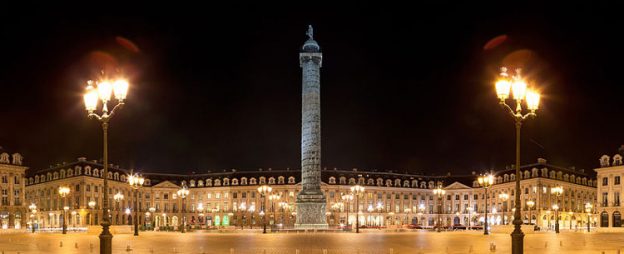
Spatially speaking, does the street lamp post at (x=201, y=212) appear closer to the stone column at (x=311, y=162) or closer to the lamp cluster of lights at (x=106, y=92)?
the stone column at (x=311, y=162)

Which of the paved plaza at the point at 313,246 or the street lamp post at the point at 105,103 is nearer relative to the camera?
the street lamp post at the point at 105,103

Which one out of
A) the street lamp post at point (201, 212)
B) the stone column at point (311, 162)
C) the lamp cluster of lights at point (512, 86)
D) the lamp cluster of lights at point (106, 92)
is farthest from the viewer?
the street lamp post at point (201, 212)

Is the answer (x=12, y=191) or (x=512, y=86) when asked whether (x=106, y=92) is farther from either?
(x=12, y=191)

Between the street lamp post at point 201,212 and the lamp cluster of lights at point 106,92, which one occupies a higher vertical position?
the lamp cluster of lights at point 106,92

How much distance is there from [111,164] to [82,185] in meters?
12.5

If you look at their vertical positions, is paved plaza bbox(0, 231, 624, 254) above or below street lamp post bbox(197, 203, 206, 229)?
above

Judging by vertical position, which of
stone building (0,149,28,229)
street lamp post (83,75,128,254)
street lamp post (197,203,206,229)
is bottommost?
street lamp post (197,203,206,229)

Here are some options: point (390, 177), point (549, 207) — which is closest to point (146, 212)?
point (390, 177)

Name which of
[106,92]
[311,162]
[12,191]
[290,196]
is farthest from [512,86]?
[290,196]

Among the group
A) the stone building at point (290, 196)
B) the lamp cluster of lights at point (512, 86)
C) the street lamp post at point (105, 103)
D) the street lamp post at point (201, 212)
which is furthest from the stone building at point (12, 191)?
the lamp cluster of lights at point (512, 86)

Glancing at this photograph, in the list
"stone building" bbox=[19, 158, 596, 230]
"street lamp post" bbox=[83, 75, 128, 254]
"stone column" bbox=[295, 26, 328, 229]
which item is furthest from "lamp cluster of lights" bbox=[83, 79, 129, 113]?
"stone building" bbox=[19, 158, 596, 230]

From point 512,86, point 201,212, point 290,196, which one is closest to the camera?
point 512,86

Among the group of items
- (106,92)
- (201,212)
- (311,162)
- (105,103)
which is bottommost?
(201,212)

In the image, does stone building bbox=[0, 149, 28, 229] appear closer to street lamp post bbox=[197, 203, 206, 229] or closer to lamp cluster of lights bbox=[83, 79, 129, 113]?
street lamp post bbox=[197, 203, 206, 229]
